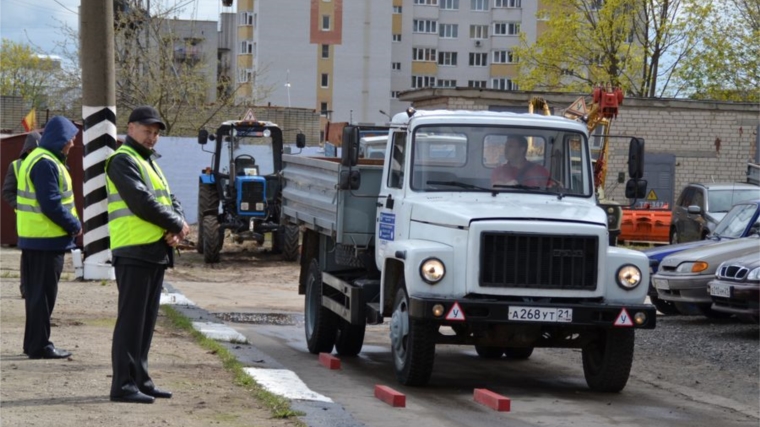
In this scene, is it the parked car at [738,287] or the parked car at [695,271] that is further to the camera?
the parked car at [695,271]

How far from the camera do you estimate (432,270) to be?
33.7ft

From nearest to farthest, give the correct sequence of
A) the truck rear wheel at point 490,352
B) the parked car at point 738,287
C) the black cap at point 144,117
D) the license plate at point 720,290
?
the black cap at point 144,117, the truck rear wheel at point 490,352, the parked car at point 738,287, the license plate at point 720,290

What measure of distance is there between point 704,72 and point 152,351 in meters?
44.6

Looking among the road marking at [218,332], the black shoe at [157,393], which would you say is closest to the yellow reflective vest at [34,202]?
the black shoe at [157,393]

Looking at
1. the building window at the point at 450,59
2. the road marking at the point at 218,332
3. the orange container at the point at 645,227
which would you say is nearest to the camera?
the road marking at the point at 218,332

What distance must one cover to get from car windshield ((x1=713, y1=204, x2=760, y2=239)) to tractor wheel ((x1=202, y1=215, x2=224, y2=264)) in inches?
411

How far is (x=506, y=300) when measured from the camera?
33.9ft

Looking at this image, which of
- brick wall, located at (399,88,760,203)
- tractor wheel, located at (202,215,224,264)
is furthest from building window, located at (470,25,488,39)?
tractor wheel, located at (202,215,224,264)

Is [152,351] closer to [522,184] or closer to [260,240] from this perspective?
[522,184]

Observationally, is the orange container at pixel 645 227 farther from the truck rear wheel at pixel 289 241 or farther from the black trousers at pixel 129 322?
the black trousers at pixel 129 322

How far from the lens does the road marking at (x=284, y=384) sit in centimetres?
905

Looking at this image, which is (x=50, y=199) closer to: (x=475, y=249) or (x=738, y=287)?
(x=475, y=249)

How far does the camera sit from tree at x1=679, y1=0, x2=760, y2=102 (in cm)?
5144

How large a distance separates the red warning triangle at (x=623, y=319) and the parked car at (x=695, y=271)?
5.83m
